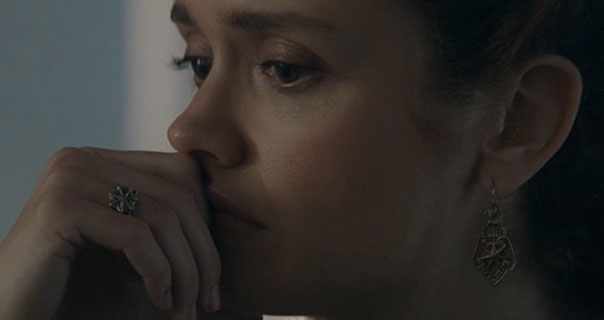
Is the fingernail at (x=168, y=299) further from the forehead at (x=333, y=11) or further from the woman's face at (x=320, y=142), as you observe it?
the forehead at (x=333, y=11)

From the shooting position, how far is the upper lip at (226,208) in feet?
4.05

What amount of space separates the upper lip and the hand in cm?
2

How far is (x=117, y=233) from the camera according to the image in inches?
46.0

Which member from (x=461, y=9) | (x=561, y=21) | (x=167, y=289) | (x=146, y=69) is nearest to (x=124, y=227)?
(x=167, y=289)

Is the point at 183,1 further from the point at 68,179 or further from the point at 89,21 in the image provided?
the point at 89,21

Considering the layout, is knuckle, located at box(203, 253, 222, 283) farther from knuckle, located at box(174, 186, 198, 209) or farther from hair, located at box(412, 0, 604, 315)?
hair, located at box(412, 0, 604, 315)

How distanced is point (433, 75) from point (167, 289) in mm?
368

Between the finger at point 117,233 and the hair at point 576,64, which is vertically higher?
the hair at point 576,64

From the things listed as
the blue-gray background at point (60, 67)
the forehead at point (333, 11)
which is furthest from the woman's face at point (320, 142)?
the blue-gray background at point (60, 67)

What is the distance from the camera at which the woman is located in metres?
1.19

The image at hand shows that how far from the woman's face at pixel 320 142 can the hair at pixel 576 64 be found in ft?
0.14

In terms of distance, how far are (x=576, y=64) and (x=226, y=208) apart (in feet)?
1.43

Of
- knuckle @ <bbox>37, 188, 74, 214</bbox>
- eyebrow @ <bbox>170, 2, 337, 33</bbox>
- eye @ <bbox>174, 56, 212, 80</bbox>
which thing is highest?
eye @ <bbox>174, 56, 212, 80</bbox>

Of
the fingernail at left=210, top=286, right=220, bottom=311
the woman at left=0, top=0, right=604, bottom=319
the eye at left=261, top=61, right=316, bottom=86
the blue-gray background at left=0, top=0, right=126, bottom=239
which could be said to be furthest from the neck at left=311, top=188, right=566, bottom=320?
the blue-gray background at left=0, top=0, right=126, bottom=239
